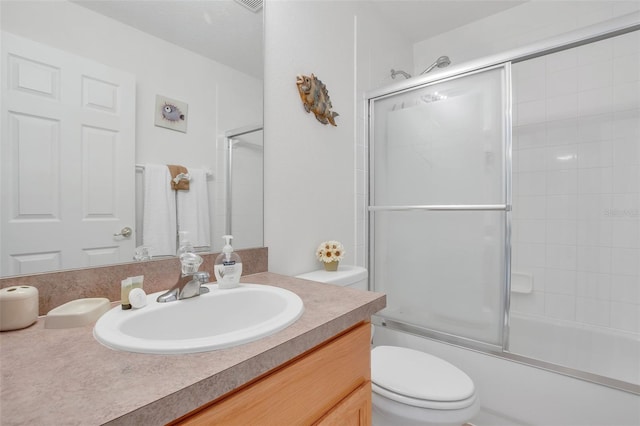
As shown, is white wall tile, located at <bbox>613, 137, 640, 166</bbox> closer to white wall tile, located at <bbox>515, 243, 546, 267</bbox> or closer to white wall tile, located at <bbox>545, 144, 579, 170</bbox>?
white wall tile, located at <bbox>545, 144, 579, 170</bbox>

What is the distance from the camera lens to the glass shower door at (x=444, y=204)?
1413 mm

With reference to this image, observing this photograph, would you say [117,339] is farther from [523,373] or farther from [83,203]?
[523,373]

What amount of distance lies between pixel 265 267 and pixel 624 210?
2139 mm

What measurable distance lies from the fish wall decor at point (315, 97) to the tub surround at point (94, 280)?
0.86 m

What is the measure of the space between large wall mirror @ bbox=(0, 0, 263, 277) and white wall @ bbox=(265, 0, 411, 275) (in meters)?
0.15

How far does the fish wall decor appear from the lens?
139cm

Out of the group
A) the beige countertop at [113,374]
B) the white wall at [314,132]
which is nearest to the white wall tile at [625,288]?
the white wall at [314,132]

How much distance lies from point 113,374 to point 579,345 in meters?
2.38

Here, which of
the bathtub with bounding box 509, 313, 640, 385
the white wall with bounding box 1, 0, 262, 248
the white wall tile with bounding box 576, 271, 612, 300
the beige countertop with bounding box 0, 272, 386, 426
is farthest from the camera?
the white wall tile with bounding box 576, 271, 612, 300

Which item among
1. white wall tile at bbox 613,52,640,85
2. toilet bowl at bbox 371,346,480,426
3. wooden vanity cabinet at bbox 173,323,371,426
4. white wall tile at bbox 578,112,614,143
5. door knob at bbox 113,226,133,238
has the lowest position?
toilet bowl at bbox 371,346,480,426

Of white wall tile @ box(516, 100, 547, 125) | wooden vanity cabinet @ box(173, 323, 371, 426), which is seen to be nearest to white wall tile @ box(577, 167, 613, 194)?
white wall tile @ box(516, 100, 547, 125)

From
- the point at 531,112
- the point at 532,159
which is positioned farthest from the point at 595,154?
the point at 531,112

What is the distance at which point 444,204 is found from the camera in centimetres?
157

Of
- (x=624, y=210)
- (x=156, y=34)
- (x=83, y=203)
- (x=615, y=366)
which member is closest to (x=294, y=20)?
(x=156, y=34)
